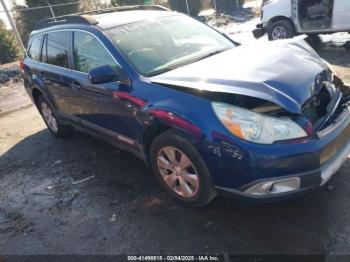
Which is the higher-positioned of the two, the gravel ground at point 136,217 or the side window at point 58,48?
the side window at point 58,48

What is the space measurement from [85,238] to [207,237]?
1.14 meters

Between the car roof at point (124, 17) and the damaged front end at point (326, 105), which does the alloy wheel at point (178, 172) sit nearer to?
the damaged front end at point (326, 105)

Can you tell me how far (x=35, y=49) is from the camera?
569cm

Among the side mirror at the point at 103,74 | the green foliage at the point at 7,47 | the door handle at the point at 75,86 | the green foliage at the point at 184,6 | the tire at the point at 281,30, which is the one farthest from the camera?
the green foliage at the point at 184,6

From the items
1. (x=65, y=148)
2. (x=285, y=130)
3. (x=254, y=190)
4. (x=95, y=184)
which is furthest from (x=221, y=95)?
(x=65, y=148)

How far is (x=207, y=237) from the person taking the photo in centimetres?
308

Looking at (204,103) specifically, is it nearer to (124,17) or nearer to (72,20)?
(124,17)

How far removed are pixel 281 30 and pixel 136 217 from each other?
25.3 feet

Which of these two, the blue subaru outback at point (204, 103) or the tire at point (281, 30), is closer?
the blue subaru outback at point (204, 103)

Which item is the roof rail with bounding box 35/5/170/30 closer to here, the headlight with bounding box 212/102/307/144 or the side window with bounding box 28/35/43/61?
the side window with bounding box 28/35/43/61

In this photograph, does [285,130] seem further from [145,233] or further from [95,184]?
[95,184]

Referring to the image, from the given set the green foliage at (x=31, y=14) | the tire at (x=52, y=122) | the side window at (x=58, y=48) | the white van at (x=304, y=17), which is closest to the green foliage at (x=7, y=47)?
the green foliage at (x=31, y=14)

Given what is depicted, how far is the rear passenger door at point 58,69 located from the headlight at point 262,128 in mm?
2497

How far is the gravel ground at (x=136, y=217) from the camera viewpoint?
2.97m
